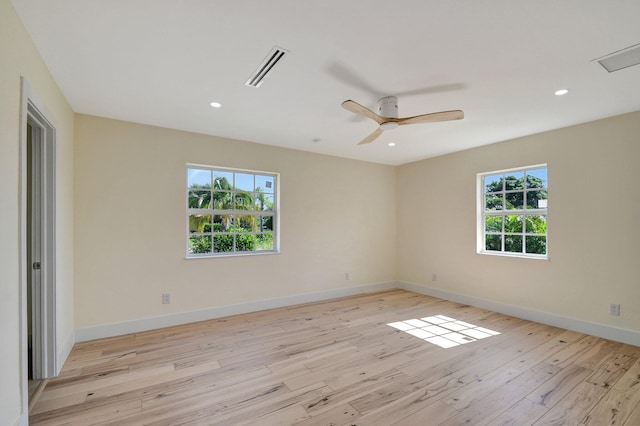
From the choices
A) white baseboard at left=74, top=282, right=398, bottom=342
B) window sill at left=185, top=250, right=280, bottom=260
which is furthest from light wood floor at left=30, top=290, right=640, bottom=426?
window sill at left=185, top=250, right=280, bottom=260

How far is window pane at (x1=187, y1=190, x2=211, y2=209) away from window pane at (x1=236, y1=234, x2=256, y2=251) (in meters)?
0.64

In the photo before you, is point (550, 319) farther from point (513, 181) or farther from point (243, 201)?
point (243, 201)

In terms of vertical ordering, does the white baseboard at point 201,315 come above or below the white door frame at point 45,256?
below

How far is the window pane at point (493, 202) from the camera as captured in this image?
173 inches

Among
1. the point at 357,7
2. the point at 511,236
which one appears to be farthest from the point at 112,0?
the point at 511,236

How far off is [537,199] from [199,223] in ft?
15.1

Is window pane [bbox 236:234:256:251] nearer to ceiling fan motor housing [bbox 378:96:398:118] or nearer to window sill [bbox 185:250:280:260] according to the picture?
window sill [bbox 185:250:280:260]

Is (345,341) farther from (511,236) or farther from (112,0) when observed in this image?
(112,0)

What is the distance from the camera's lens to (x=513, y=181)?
4.21m

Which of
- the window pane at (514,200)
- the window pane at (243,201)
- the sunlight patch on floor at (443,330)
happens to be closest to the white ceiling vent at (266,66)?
the window pane at (243,201)

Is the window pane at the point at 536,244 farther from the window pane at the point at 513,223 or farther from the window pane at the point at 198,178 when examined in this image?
the window pane at the point at 198,178

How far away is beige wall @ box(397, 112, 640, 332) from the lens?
3.15 meters

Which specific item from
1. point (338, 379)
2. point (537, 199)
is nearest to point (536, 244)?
point (537, 199)

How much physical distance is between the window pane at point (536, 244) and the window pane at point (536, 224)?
83mm
